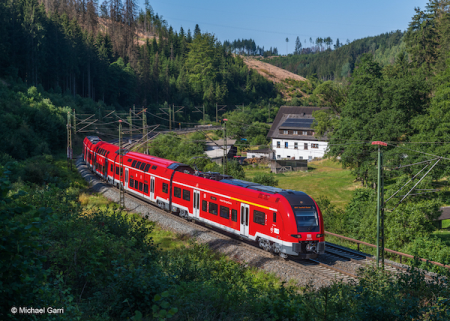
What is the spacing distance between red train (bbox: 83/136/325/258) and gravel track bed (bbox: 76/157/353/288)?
533 mm

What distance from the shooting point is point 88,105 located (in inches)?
3378

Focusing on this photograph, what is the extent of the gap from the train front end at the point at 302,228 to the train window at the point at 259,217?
157 centimetres

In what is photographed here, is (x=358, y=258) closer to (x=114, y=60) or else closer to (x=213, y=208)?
(x=213, y=208)

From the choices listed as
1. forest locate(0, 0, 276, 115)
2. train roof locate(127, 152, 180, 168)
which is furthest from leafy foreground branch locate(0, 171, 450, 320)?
forest locate(0, 0, 276, 115)

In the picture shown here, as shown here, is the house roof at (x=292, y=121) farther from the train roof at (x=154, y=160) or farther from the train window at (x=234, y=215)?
the train window at (x=234, y=215)

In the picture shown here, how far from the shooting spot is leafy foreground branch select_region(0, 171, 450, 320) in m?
6.41

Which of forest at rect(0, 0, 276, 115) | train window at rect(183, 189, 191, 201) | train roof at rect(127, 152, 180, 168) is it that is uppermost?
forest at rect(0, 0, 276, 115)

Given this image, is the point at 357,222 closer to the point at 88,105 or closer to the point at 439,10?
the point at 439,10

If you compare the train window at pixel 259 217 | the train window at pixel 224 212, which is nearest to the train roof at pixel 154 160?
the train window at pixel 224 212

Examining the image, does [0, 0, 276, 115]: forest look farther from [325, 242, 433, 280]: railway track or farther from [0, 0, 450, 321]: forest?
[325, 242, 433, 280]: railway track

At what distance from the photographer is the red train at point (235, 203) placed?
18.6 meters

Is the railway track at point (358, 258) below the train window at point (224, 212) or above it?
below

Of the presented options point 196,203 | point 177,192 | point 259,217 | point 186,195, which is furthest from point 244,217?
point 177,192

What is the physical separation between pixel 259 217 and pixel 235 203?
2.13 meters
